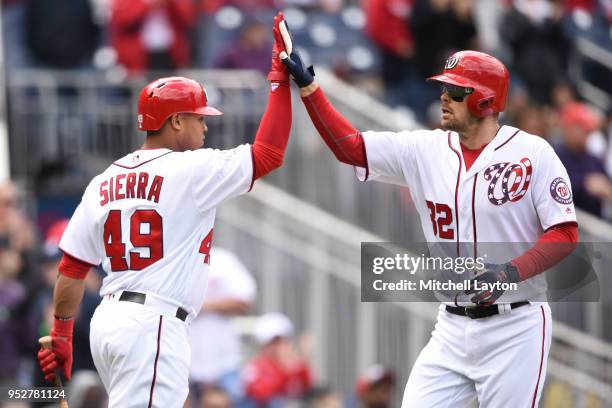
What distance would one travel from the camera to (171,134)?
6926mm

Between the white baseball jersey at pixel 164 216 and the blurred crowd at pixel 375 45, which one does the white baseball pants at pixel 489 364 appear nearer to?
the white baseball jersey at pixel 164 216

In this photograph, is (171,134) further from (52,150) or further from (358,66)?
(358,66)

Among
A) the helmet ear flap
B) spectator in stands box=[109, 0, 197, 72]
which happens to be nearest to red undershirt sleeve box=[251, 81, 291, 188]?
the helmet ear flap

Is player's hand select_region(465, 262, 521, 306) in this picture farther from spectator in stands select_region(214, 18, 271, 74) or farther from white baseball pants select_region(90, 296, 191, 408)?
spectator in stands select_region(214, 18, 271, 74)

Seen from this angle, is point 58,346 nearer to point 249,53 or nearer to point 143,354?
point 143,354

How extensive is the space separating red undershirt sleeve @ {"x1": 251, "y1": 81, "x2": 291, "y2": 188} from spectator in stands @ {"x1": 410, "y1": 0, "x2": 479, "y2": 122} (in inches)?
263

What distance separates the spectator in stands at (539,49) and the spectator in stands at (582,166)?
1.92 metres

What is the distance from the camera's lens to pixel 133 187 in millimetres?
6723

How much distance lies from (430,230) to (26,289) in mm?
4373

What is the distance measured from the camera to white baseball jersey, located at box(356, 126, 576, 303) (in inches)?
269

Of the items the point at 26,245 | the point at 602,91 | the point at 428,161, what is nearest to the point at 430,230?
the point at 428,161

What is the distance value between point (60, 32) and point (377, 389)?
4722 millimetres

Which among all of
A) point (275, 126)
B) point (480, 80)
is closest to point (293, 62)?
point (275, 126)

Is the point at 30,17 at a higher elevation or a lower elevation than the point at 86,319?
higher
